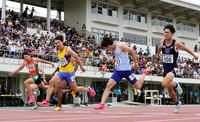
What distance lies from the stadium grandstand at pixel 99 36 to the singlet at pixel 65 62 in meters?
14.8

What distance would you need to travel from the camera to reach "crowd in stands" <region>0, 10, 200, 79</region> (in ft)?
99.3

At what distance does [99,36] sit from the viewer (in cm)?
4819

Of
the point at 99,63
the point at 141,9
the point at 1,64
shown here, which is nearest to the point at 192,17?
the point at 141,9

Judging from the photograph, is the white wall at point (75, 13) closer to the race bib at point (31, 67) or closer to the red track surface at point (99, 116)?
the race bib at point (31, 67)

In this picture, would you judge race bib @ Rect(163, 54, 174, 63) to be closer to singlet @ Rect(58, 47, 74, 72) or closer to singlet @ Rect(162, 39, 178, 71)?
singlet @ Rect(162, 39, 178, 71)

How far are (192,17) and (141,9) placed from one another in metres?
11.1

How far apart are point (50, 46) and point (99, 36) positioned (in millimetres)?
14765

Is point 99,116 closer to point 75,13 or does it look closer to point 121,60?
point 121,60

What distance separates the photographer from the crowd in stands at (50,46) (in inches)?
1192

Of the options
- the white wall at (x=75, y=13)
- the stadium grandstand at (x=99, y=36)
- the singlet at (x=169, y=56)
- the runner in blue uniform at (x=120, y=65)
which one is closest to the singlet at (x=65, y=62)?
the runner in blue uniform at (x=120, y=65)

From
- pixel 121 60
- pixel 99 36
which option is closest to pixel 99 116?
pixel 121 60

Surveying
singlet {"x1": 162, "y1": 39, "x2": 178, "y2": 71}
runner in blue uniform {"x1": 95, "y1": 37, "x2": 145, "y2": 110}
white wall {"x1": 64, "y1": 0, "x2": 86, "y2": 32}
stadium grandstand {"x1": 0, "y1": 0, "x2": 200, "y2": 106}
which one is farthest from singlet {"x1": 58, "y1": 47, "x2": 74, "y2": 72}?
white wall {"x1": 64, "y1": 0, "x2": 86, "y2": 32}

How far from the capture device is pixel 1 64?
96.2ft

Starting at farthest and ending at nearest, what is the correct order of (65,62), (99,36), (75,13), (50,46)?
(75,13)
(99,36)
(50,46)
(65,62)
